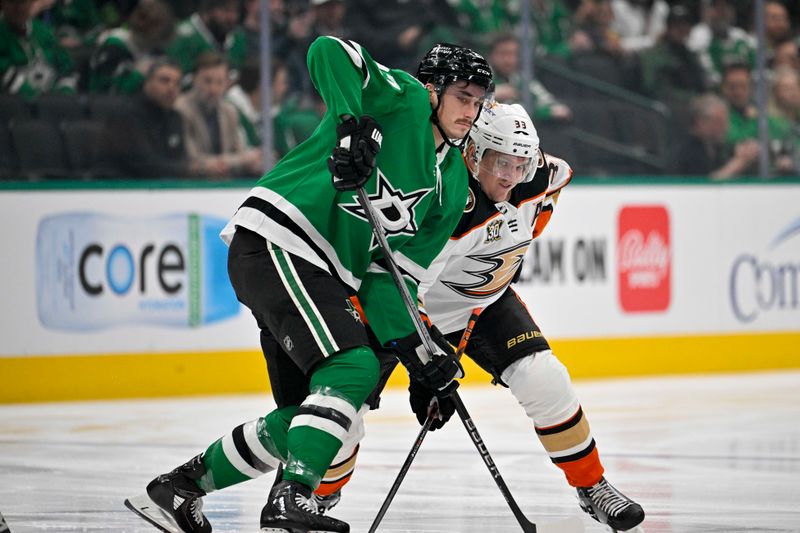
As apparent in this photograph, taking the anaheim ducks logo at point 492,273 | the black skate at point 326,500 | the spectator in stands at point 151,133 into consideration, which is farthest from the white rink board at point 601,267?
the anaheim ducks logo at point 492,273

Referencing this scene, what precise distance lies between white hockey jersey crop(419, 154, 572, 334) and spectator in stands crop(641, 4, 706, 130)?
3.91m

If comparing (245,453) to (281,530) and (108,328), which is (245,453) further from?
(108,328)

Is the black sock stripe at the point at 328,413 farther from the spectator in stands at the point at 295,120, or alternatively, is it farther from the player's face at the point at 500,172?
the spectator in stands at the point at 295,120

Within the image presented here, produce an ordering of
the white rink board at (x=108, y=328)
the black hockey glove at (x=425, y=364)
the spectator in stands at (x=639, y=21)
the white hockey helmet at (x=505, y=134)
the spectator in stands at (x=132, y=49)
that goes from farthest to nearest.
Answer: the spectator in stands at (x=639, y=21) → the spectator in stands at (x=132, y=49) → the white rink board at (x=108, y=328) → the white hockey helmet at (x=505, y=134) → the black hockey glove at (x=425, y=364)

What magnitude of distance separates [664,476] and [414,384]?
124 centimetres

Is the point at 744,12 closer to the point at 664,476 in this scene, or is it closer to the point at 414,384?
the point at 664,476

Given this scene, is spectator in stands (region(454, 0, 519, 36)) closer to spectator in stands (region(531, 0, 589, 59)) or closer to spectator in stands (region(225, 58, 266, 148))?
spectator in stands (region(531, 0, 589, 59))

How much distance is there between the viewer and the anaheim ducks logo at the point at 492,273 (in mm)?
3471

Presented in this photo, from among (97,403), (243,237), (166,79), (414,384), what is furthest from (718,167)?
(243,237)

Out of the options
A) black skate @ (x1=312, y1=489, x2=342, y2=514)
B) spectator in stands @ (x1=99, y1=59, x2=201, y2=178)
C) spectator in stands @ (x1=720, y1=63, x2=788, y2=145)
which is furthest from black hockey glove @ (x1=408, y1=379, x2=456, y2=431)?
spectator in stands @ (x1=720, y1=63, x2=788, y2=145)

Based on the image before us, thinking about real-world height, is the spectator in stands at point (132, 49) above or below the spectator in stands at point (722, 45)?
above

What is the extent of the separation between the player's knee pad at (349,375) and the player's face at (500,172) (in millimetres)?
716

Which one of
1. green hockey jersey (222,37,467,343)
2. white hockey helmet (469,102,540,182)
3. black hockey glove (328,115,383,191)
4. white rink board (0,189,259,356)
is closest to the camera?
black hockey glove (328,115,383,191)

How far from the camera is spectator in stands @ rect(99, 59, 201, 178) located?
6188mm
